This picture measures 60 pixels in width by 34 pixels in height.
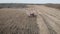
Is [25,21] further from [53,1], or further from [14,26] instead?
[53,1]

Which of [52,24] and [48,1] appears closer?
[52,24]

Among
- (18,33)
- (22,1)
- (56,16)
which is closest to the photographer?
(18,33)

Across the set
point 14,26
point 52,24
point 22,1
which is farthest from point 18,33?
point 22,1

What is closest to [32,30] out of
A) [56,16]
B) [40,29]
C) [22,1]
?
[40,29]

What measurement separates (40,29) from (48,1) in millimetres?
446

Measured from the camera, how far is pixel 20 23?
44cm

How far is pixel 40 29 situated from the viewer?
41 centimetres

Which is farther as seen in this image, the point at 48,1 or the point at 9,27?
the point at 48,1

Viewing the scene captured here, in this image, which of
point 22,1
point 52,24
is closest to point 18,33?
point 52,24

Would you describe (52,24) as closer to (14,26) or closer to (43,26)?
(43,26)

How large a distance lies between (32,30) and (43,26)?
0.06 metres

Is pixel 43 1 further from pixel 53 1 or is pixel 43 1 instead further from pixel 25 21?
pixel 25 21

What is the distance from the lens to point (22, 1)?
796mm

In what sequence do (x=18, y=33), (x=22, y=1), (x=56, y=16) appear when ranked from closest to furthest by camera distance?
(x=18, y=33) < (x=56, y=16) < (x=22, y=1)
